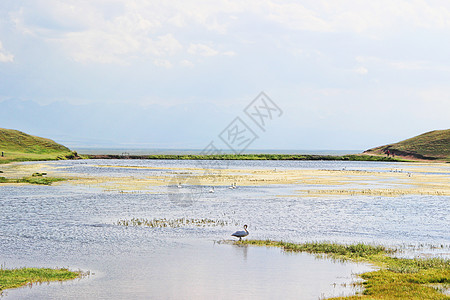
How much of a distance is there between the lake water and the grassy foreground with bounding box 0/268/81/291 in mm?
598

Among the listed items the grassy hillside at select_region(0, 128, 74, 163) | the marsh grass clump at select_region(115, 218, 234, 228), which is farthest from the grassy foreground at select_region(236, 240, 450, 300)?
the grassy hillside at select_region(0, 128, 74, 163)

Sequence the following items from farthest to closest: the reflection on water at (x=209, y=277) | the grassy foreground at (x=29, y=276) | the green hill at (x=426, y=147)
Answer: the green hill at (x=426, y=147) → the grassy foreground at (x=29, y=276) → the reflection on water at (x=209, y=277)

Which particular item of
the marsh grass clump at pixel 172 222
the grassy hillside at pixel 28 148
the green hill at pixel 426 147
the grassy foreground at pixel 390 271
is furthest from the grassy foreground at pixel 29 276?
the green hill at pixel 426 147

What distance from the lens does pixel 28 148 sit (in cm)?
14138

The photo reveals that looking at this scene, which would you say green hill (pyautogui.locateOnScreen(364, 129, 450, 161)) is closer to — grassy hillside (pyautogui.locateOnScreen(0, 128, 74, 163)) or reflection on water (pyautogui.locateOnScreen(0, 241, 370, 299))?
grassy hillside (pyautogui.locateOnScreen(0, 128, 74, 163))

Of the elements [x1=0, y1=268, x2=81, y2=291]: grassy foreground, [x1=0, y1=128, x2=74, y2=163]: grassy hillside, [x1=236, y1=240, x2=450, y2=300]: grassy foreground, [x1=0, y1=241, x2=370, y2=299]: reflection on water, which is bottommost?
[x1=0, y1=241, x2=370, y2=299]: reflection on water

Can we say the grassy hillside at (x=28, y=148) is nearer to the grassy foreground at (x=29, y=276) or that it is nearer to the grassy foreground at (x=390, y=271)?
the grassy foreground at (x=29, y=276)

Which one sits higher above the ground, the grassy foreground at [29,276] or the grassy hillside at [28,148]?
the grassy hillside at [28,148]

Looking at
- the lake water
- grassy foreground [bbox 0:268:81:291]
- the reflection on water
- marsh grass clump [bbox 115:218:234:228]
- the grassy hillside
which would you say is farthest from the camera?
the grassy hillside

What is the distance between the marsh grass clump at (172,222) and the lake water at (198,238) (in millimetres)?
750

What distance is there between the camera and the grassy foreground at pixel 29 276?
16.3m

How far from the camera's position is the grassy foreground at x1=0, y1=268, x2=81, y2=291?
1633 centimetres

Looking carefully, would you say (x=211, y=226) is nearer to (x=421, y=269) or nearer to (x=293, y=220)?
(x=293, y=220)

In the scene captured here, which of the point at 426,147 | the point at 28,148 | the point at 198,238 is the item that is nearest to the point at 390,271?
the point at 198,238
